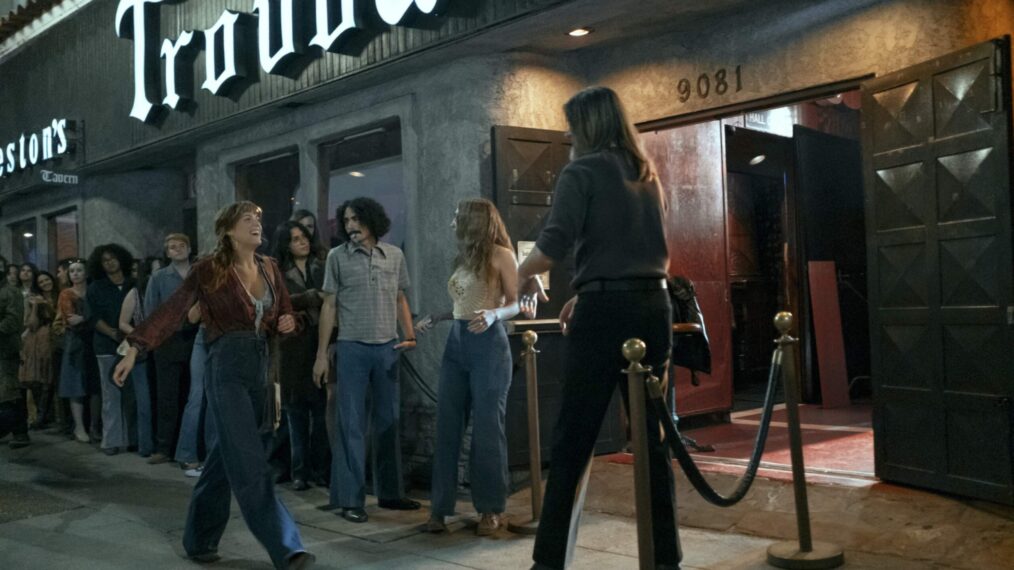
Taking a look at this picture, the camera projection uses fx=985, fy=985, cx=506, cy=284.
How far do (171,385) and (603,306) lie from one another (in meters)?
5.98

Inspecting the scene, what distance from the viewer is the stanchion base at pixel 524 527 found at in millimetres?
5637

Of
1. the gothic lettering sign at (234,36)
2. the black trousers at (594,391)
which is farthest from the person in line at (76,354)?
the black trousers at (594,391)

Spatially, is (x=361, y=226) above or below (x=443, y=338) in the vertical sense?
above

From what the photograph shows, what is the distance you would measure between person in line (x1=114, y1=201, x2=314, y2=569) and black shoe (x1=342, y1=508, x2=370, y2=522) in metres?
1.07

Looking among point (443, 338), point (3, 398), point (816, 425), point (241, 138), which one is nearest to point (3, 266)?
point (3, 398)

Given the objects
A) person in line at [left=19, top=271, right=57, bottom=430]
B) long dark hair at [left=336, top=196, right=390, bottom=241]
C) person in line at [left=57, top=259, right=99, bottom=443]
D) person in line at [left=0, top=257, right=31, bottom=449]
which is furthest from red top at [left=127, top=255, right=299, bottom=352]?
person in line at [left=19, top=271, right=57, bottom=430]

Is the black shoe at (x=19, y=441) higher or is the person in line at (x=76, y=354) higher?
the person in line at (x=76, y=354)

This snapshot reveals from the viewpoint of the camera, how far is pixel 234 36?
31.1 feet

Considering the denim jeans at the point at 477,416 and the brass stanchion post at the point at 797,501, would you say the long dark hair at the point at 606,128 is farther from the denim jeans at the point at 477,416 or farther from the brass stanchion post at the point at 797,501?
the denim jeans at the point at 477,416

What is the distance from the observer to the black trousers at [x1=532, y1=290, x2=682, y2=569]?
3.92 meters

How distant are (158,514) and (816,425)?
5.64 metres

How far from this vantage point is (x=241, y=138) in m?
10.4

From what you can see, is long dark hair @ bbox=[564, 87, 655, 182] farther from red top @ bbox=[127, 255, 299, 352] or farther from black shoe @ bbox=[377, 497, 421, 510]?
black shoe @ bbox=[377, 497, 421, 510]

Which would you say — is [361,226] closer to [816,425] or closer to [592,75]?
[592,75]
